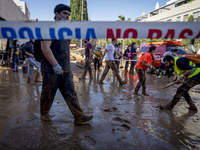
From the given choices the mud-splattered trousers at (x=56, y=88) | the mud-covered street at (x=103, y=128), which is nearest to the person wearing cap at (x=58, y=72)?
the mud-splattered trousers at (x=56, y=88)

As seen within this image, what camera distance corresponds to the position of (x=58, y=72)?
221 cm

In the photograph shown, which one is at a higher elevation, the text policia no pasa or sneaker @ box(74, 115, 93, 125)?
the text policia no pasa

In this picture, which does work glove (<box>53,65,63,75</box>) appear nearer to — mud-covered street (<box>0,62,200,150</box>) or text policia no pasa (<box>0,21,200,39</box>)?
text policia no pasa (<box>0,21,200,39</box>)

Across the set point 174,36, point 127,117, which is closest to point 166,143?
point 127,117

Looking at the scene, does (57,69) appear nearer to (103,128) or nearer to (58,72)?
(58,72)

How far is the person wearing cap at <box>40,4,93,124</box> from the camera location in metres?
2.22

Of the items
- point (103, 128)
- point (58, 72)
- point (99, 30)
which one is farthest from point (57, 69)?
point (103, 128)

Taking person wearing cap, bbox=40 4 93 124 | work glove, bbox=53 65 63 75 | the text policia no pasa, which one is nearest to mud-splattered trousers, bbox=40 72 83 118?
person wearing cap, bbox=40 4 93 124

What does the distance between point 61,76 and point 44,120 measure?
2.75 ft

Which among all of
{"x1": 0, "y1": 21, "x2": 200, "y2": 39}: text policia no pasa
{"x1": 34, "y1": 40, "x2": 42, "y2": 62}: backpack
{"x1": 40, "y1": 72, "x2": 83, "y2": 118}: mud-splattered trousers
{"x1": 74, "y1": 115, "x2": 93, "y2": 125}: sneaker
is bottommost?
{"x1": 74, "y1": 115, "x2": 93, "y2": 125}: sneaker

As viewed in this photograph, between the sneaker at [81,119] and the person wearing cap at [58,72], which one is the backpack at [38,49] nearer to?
the person wearing cap at [58,72]

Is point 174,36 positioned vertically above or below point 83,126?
above

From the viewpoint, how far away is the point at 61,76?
235cm

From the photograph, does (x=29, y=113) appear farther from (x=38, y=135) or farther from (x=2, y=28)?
(x=2, y=28)
